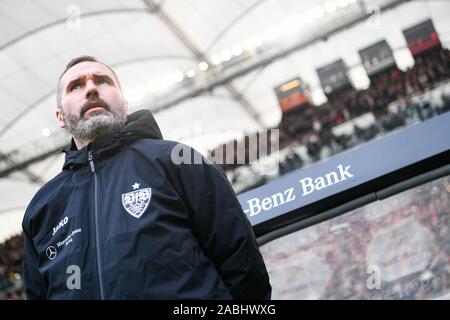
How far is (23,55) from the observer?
14.4m

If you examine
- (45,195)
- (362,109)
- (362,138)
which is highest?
(362,109)

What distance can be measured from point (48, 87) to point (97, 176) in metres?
15.8

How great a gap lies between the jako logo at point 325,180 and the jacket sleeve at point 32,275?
6.73ft

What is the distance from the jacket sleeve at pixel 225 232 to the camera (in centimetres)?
129

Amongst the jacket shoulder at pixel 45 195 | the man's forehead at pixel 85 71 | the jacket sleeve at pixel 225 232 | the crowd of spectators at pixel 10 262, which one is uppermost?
the crowd of spectators at pixel 10 262

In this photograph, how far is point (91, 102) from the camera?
160cm

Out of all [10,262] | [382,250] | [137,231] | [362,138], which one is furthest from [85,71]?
[10,262]

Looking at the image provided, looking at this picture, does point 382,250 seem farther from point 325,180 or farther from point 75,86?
point 75,86

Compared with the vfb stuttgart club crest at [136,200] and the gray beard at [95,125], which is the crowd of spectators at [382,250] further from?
the vfb stuttgart club crest at [136,200]

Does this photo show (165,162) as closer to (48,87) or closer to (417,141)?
(417,141)

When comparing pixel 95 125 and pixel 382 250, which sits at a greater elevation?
pixel 95 125

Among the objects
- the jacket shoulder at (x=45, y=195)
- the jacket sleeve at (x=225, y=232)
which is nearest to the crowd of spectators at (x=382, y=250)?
the jacket sleeve at (x=225, y=232)

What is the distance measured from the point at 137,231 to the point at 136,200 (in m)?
0.11

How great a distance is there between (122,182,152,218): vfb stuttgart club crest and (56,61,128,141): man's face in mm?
331
